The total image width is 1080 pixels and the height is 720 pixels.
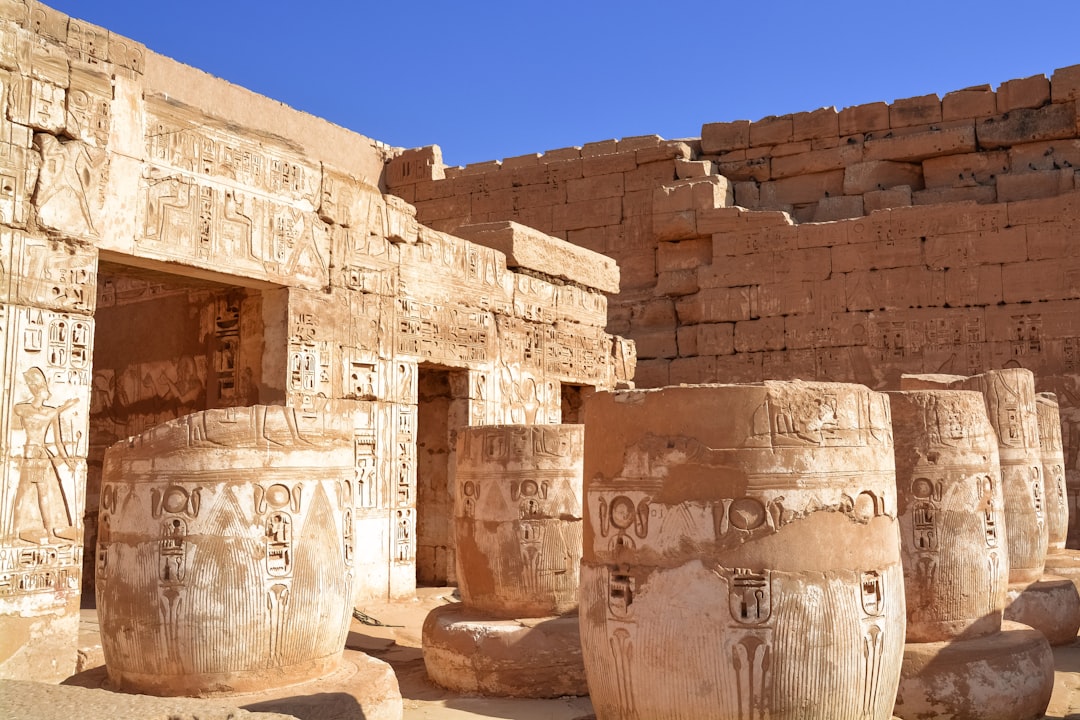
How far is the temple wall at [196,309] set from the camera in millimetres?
5500

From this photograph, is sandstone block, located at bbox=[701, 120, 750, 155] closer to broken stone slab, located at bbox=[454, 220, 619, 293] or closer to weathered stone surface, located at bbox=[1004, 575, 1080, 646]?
broken stone slab, located at bbox=[454, 220, 619, 293]

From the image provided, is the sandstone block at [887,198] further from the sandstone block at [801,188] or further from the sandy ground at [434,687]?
the sandy ground at [434,687]

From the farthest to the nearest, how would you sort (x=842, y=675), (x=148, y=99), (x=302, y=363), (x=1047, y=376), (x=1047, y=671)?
(x=1047, y=376) < (x=302, y=363) < (x=148, y=99) < (x=1047, y=671) < (x=842, y=675)

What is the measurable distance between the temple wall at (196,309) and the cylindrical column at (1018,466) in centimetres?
436

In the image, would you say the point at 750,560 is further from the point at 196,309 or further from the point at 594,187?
the point at 594,187

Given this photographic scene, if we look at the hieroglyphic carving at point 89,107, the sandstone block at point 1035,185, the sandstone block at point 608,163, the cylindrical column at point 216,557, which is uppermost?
the sandstone block at point 608,163

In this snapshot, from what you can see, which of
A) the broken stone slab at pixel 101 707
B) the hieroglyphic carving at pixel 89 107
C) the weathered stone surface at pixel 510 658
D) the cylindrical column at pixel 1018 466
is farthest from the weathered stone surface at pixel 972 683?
the hieroglyphic carving at pixel 89 107

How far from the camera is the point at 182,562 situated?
4051mm

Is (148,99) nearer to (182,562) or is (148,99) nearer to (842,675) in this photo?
(182,562)

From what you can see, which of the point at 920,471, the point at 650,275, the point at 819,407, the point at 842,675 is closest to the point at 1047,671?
the point at 920,471

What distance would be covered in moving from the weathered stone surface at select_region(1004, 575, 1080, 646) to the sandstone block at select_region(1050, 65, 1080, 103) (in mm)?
8944

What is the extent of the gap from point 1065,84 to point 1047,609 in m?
9.31

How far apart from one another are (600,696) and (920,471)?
2.54 m

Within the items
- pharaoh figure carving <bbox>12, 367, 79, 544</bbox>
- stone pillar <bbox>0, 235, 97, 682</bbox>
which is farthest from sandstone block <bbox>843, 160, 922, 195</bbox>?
pharaoh figure carving <bbox>12, 367, 79, 544</bbox>
